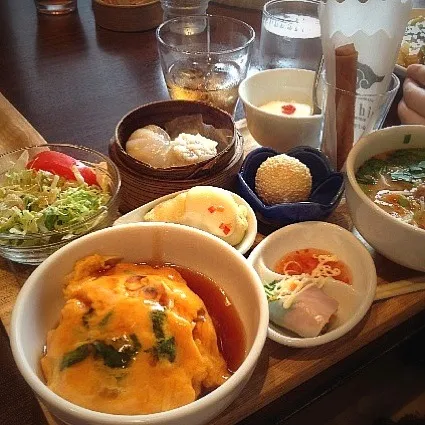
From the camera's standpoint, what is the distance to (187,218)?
0.97 metres

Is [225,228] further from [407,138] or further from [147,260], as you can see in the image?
[407,138]

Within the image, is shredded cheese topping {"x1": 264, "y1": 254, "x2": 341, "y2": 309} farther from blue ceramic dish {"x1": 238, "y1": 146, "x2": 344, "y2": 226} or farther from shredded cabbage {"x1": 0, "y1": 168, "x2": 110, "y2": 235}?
shredded cabbage {"x1": 0, "y1": 168, "x2": 110, "y2": 235}

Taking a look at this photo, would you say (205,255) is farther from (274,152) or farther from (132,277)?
(274,152)

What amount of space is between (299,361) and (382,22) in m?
0.63

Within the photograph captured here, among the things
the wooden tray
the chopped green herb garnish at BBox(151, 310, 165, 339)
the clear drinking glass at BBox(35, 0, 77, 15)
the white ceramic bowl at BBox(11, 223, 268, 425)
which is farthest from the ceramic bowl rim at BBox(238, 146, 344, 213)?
the clear drinking glass at BBox(35, 0, 77, 15)

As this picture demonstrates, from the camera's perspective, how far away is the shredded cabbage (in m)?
1.00

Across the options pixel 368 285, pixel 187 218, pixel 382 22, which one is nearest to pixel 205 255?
pixel 187 218

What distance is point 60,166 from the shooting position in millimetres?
1115

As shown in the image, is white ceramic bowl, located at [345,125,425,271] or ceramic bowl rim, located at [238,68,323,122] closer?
white ceramic bowl, located at [345,125,425,271]

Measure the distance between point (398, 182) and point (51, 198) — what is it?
667 mm

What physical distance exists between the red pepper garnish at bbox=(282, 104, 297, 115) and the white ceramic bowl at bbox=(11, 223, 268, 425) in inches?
21.4

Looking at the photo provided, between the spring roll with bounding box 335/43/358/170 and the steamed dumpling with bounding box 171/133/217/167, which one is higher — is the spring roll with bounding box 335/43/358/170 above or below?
above

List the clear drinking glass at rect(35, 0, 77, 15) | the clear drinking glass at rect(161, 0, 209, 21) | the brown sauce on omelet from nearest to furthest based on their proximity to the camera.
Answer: the brown sauce on omelet, the clear drinking glass at rect(161, 0, 209, 21), the clear drinking glass at rect(35, 0, 77, 15)

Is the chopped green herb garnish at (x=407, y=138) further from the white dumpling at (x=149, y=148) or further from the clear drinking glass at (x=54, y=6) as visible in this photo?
the clear drinking glass at (x=54, y=6)
